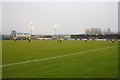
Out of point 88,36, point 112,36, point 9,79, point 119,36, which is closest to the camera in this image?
point 9,79

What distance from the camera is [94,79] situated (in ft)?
14.6

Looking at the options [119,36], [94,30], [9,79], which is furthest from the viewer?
[94,30]

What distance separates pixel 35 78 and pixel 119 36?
7141 centimetres

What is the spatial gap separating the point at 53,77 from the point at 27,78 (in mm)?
961

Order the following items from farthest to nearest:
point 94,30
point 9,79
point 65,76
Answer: point 94,30 < point 65,76 < point 9,79

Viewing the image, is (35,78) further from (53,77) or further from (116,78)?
(116,78)

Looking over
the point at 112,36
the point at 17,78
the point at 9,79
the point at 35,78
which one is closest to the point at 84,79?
the point at 35,78

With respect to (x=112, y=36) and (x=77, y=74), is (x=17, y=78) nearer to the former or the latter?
(x=77, y=74)

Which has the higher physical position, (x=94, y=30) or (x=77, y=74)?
(x=94, y=30)

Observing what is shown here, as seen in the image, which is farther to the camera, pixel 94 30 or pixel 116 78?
pixel 94 30

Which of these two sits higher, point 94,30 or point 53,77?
point 94,30

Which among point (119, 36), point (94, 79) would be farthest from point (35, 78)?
point (119, 36)

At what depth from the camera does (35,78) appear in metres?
4.50

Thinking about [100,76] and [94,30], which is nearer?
[100,76]
